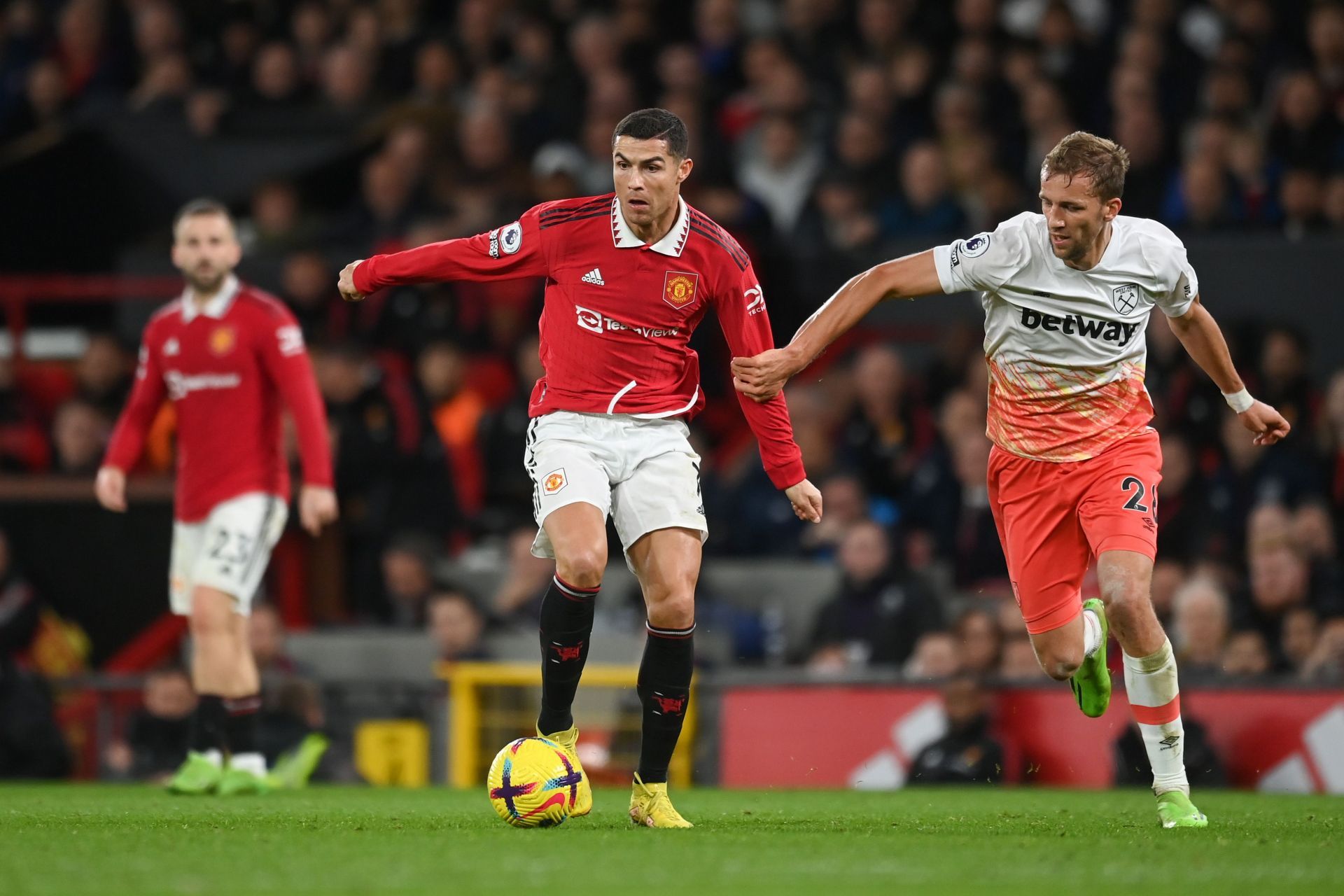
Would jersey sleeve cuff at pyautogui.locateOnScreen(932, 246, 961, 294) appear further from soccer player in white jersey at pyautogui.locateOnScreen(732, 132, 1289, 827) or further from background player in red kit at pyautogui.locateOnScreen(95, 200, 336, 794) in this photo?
background player in red kit at pyautogui.locateOnScreen(95, 200, 336, 794)

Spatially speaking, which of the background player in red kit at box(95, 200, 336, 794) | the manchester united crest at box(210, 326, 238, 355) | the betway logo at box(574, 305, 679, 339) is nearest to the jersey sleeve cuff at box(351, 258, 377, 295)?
the betway logo at box(574, 305, 679, 339)

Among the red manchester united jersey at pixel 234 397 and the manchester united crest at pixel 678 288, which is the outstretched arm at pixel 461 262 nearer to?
the manchester united crest at pixel 678 288

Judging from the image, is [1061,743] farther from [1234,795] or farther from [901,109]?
[901,109]

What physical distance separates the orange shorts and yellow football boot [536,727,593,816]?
6.10 ft

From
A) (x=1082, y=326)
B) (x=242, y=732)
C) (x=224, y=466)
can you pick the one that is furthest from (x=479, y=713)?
(x=1082, y=326)

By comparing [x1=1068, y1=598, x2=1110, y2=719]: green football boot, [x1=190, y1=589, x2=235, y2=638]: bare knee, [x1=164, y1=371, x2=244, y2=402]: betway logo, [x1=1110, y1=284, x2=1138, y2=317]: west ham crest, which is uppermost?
[x1=1110, y1=284, x2=1138, y2=317]: west ham crest

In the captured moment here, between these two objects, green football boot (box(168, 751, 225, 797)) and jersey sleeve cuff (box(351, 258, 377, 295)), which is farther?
green football boot (box(168, 751, 225, 797))

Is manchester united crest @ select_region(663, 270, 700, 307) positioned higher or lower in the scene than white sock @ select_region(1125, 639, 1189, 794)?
higher

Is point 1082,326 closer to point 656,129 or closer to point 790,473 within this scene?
point 790,473

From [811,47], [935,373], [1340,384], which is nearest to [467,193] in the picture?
[811,47]

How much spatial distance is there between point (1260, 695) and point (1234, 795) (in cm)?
79

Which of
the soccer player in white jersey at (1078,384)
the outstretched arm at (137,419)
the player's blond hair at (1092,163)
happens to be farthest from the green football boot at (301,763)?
the player's blond hair at (1092,163)

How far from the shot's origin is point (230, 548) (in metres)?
9.45

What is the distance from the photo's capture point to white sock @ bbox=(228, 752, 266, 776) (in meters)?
9.57
